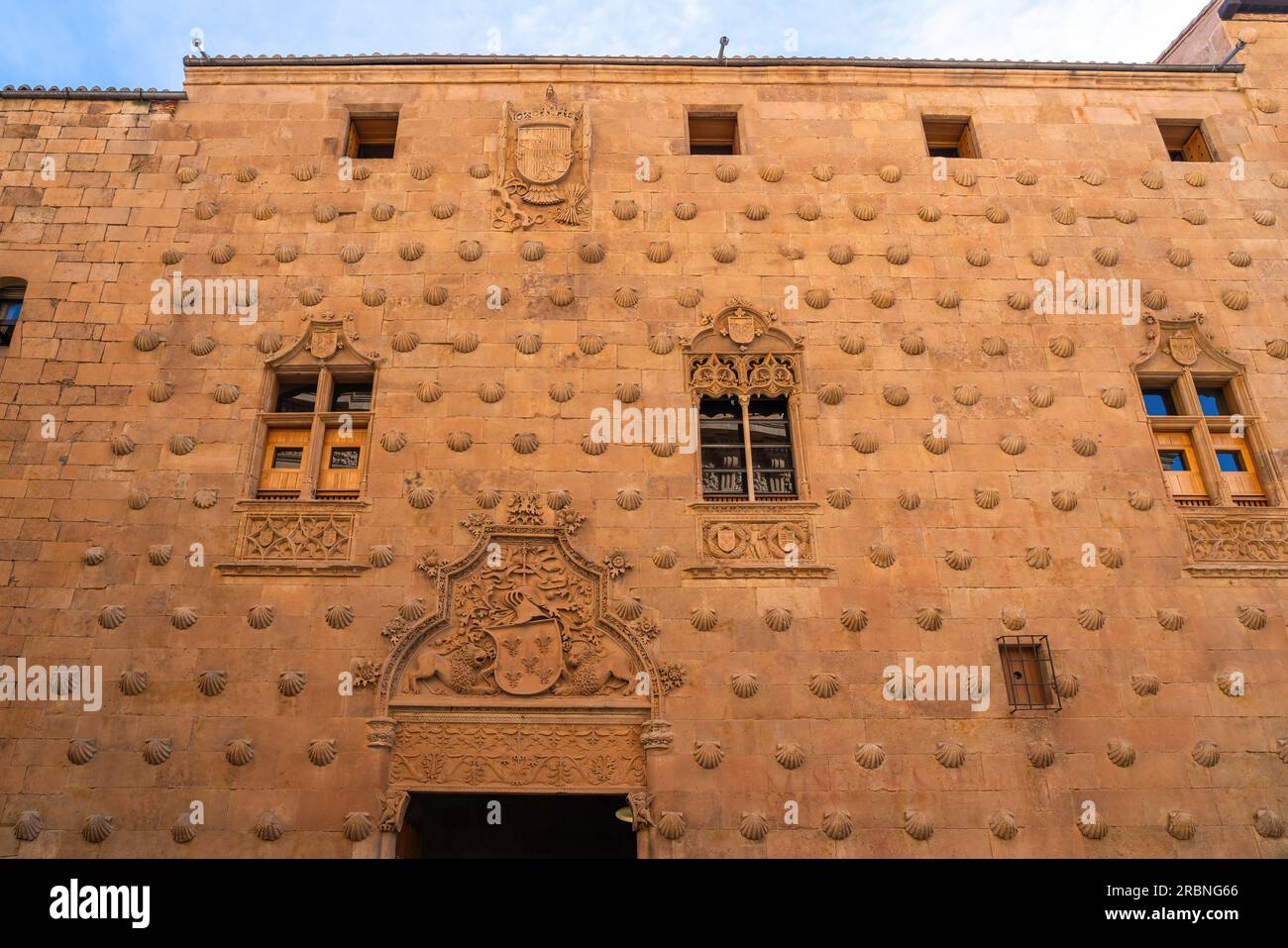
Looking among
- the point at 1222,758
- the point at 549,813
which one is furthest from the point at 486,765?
the point at 1222,758

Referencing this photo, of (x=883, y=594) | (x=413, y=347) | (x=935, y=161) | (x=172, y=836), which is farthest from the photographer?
(x=935, y=161)

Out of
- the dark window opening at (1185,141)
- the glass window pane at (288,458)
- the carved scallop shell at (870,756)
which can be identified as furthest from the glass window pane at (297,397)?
the dark window opening at (1185,141)

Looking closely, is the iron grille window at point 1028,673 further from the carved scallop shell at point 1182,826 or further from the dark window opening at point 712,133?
the dark window opening at point 712,133

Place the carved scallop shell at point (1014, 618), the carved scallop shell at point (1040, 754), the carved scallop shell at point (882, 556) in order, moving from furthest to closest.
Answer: the carved scallop shell at point (882, 556) → the carved scallop shell at point (1014, 618) → the carved scallop shell at point (1040, 754)

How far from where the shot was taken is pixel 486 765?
365 inches

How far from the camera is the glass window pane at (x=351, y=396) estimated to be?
11.3 m

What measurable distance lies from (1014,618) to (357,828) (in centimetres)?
671

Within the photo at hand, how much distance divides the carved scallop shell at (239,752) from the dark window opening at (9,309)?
19.4 ft

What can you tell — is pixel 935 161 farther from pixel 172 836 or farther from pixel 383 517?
pixel 172 836

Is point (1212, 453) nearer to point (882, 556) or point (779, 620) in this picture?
point (882, 556)

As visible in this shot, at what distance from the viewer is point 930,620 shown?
9.96 m

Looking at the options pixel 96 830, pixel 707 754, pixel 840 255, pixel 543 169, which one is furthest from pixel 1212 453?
pixel 96 830

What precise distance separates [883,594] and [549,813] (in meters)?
4.74

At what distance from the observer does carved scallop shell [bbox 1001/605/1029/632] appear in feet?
32.8
